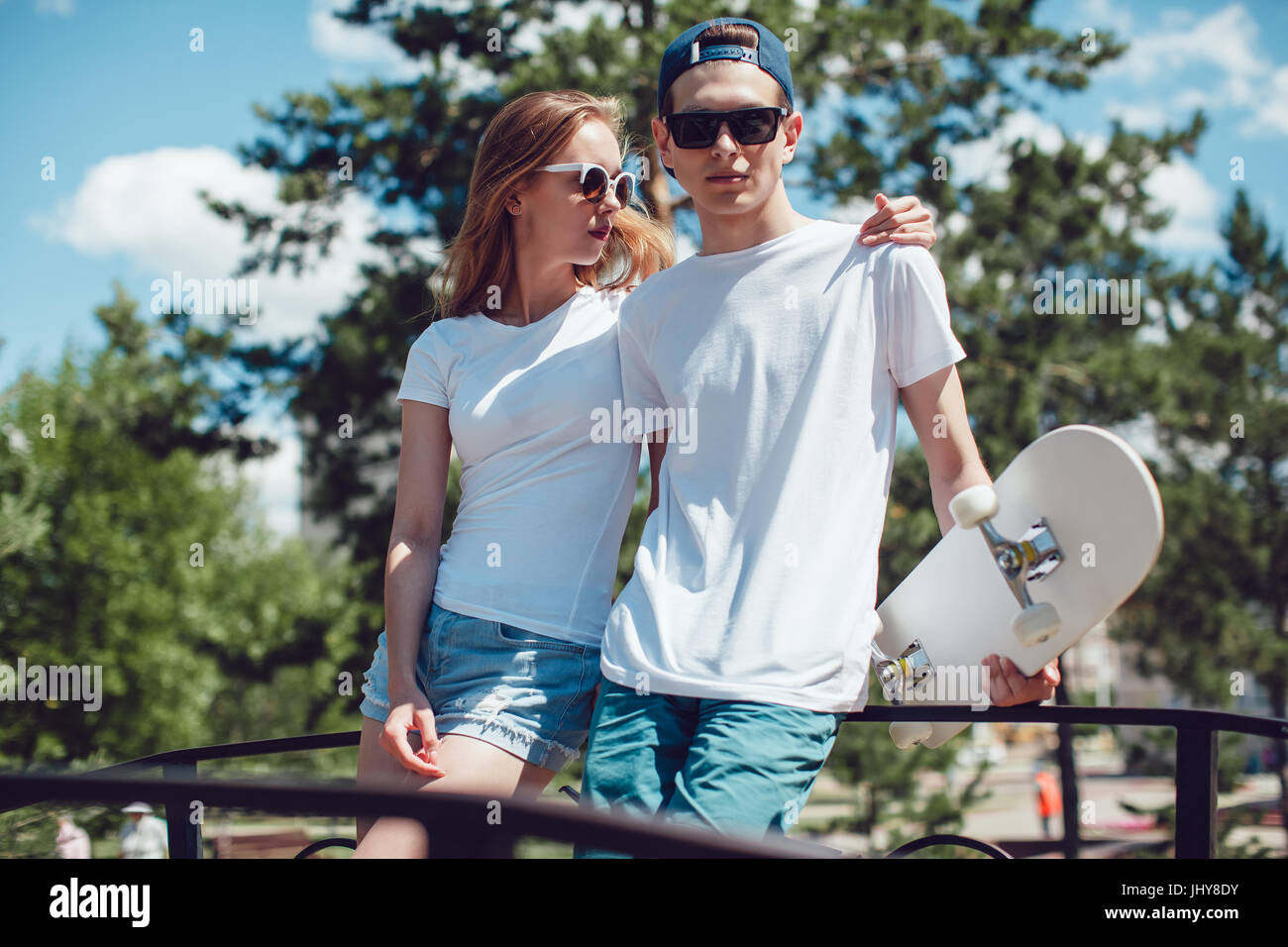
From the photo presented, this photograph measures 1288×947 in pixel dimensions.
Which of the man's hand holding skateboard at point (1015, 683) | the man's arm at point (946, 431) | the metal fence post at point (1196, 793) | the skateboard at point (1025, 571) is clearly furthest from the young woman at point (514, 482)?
the metal fence post at point (1196, 793)

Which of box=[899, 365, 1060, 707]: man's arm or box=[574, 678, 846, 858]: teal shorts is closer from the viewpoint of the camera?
box=[574, 678, 846, 858]: teal shorts

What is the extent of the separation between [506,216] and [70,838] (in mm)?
6672

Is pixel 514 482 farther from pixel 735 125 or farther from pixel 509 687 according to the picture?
pixel 735 125

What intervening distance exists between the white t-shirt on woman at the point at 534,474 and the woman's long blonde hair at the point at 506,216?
9.4 inches

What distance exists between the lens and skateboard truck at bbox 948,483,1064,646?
70.0 inches

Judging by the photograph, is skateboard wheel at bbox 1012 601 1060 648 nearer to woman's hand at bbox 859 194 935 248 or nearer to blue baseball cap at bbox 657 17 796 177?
woman's hand at bbox 859 194 935 248

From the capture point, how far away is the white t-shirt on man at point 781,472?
186 centimetres

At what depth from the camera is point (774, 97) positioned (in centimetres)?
211

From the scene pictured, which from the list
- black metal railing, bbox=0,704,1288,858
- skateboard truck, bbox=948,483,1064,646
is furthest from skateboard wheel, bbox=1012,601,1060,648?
black metal railing, bbox=0,704,1288,858

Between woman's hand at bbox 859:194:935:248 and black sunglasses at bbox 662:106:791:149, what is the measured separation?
0.26 m

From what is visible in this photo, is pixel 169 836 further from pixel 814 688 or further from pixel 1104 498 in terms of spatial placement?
pixel 1104 498

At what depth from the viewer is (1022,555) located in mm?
1899

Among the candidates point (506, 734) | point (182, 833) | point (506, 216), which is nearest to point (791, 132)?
point (506, 216)

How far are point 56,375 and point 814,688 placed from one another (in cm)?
2940
